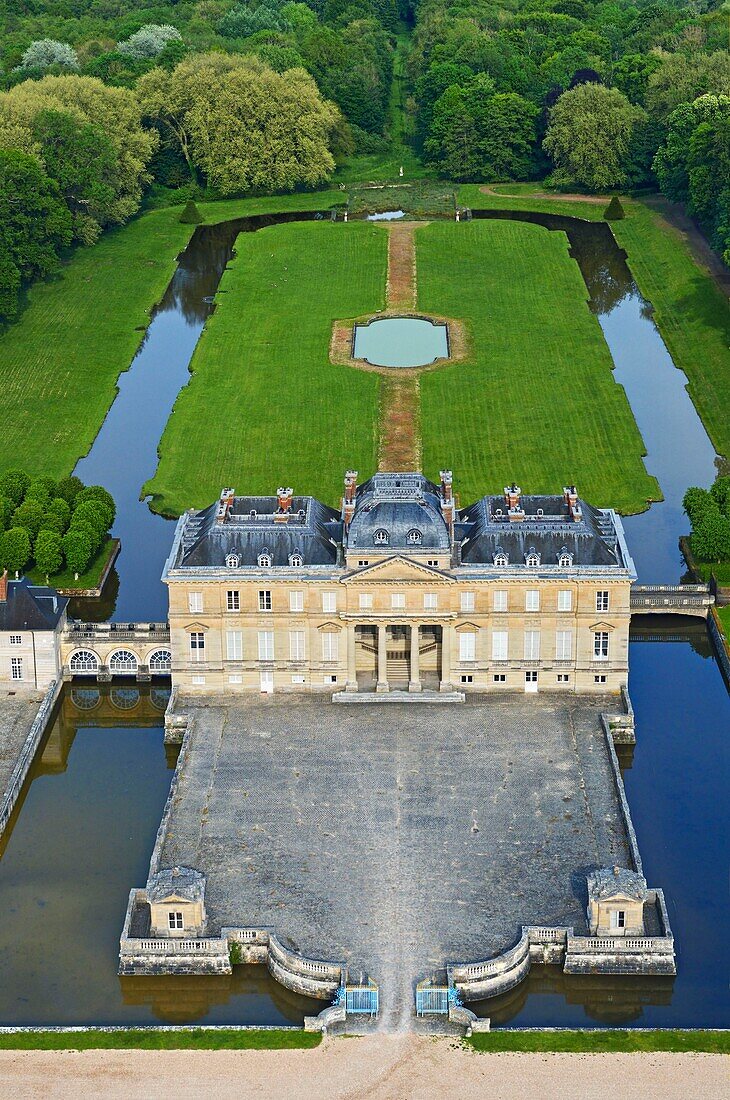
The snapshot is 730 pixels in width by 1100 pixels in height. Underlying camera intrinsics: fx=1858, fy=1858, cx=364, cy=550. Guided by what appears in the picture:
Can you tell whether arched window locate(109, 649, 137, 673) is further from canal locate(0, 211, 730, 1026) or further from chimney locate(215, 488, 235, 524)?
chimney locate(215, 488, 235, 524)

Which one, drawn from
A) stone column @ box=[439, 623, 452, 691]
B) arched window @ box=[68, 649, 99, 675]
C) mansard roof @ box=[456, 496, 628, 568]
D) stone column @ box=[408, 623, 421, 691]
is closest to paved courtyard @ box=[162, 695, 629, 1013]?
stone column @ box=[408, 623, 421, 691]

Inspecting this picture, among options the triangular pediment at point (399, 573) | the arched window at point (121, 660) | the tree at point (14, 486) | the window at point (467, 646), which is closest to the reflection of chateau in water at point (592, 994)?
the window at point (467, 646)

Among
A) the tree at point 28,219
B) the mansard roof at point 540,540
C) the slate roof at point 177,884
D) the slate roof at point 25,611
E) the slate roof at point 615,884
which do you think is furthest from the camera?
the tree at point 28,219

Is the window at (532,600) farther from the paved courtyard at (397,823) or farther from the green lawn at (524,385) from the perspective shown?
the green lawn at (524,385)

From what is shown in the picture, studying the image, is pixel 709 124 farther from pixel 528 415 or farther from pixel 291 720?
pixel 291 720

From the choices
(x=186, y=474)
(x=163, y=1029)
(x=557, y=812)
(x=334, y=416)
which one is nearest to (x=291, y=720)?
(x=557, y=812)

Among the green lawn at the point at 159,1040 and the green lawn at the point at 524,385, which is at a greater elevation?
the green lawn at the point at 159,1040

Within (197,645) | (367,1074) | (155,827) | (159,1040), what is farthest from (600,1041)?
(197,645)
